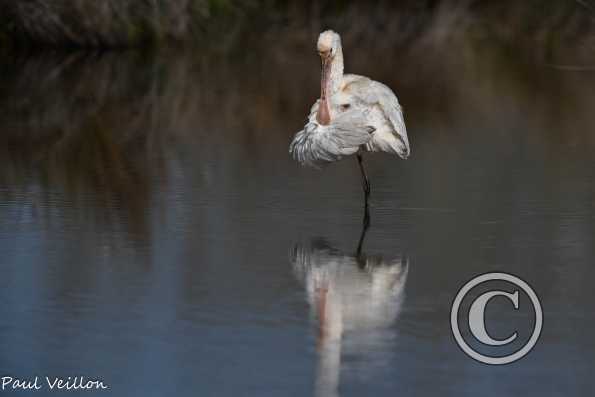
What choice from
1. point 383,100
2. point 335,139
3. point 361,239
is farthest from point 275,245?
point 383,100

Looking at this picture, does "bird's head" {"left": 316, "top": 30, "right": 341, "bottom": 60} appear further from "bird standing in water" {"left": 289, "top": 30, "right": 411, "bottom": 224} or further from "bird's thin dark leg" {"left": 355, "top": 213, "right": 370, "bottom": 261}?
"bird's thin dark leg" {"left": 355, "top": 213, "right": 370, "bottom": 261}

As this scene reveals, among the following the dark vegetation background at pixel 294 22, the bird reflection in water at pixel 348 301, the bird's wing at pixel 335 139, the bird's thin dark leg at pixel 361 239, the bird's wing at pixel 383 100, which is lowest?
the bird reflection in water at pixel 348 301

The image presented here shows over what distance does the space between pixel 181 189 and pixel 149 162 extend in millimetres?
1608

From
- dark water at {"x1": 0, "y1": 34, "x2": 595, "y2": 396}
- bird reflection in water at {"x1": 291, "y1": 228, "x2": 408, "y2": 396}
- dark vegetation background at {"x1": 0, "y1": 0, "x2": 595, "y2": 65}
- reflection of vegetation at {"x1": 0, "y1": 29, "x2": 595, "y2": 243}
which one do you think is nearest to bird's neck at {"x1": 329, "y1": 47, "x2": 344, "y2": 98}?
dark water at {"x1": 0, "y1": 34, "x2": 595, "y2": 396}

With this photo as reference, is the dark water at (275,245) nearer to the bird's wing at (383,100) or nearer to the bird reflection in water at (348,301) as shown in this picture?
the bird reflection in water at (348,301)

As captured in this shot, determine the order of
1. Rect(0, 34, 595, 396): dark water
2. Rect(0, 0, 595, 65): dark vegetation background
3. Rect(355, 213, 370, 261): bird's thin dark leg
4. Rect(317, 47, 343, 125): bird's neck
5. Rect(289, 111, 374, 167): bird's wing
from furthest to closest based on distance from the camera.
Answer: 1. Rect(0, 0, 595, 65): dark vegetation background
2. Rect(317, 47, 343, 125): bird's neck
3. Rect(289, 111, 374, 167): bird's wing
4. Rect(355, 213, 370, 261): bird's thin dark leg
5. Rect(0, 34, 595, 396): dark water

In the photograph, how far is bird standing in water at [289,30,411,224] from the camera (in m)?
11.3

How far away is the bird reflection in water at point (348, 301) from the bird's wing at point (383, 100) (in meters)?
1.21

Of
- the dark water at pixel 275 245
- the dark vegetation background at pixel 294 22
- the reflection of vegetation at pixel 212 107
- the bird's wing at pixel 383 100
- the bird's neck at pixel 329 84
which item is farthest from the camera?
the dark vegetation background at pixel 294 22

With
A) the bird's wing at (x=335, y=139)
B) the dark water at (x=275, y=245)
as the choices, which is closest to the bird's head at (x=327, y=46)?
the bird's wing at (x=335, y=139)

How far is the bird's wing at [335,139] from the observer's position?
442 inches

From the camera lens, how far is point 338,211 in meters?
11.5

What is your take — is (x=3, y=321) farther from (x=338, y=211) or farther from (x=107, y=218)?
(x=338, y=211)

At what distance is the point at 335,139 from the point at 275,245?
1.30 metres
